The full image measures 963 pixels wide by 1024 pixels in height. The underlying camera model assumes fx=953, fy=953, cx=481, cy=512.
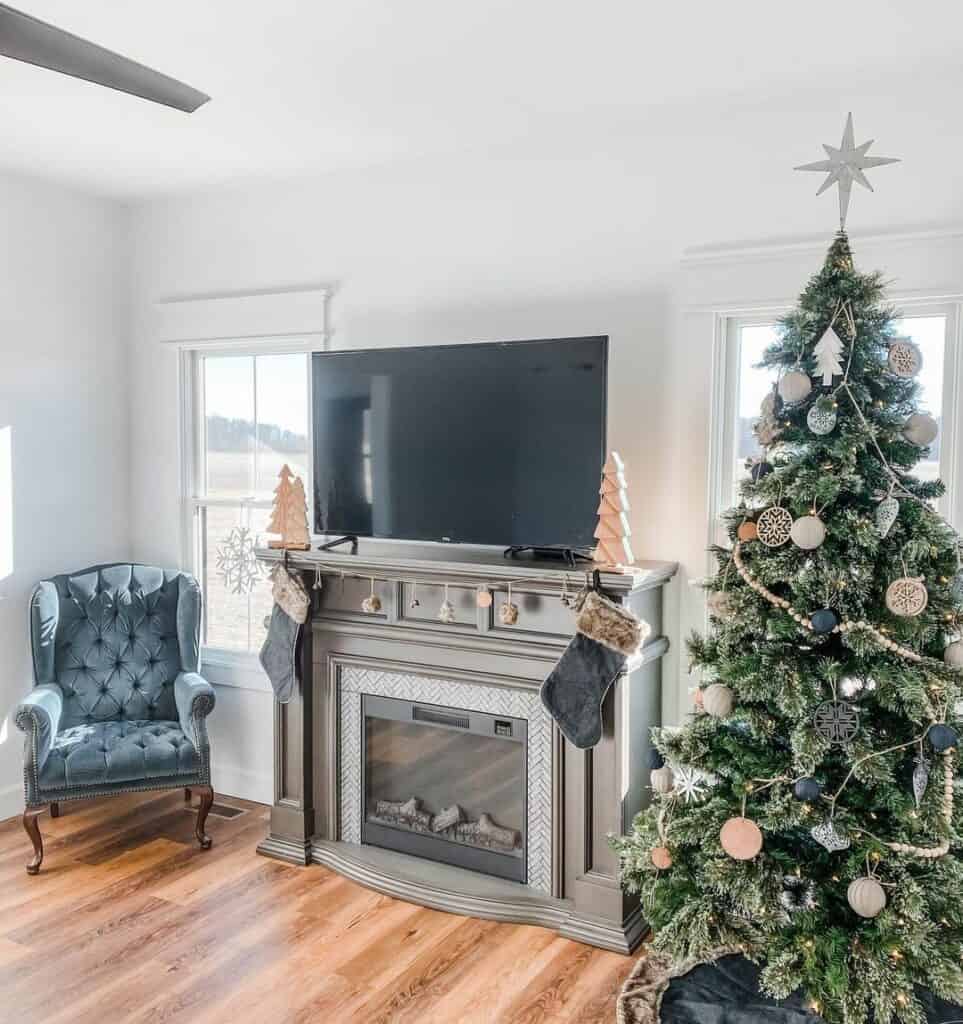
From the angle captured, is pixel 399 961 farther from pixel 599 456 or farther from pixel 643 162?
pixel 643 162

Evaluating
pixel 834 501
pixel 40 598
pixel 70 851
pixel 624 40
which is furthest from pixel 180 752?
pixel 624 40

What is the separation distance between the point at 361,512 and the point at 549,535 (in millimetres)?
744

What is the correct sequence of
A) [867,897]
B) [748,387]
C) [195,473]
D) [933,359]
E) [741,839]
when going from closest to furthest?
1. [867,897]
2. [741,839]
3. [933,359]
4. [748,387]
5. [195,473]

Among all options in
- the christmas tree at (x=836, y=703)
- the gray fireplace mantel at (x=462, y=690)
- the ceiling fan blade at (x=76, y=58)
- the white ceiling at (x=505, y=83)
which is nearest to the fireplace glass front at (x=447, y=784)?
the gray fireplace mantel at (x=462, y=690)

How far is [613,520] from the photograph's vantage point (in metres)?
2.85

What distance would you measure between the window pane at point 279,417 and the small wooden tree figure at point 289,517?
0.43 metres

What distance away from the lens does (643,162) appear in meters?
3.13

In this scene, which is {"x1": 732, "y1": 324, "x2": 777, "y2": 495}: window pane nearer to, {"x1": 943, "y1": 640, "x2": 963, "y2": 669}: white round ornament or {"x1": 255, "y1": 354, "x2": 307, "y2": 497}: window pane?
{"x1": 943, "y1": 640, "x2": 963, "y2": 669}: white round ornament

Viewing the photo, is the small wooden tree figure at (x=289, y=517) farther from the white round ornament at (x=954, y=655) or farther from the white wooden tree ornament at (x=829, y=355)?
the white round ornament at (x=954, y=655)

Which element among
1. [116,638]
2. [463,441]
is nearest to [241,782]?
[116,638]

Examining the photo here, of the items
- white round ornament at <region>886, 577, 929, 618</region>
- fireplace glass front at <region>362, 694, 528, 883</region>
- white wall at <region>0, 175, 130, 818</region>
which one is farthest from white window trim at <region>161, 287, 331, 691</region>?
white round ornament at <region>886, 577, 929, 618</region>

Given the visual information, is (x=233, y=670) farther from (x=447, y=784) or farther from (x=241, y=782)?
(x=447, y=784)

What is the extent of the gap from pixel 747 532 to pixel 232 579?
8.38 ft

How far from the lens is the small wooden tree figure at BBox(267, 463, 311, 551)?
11.3 feet
